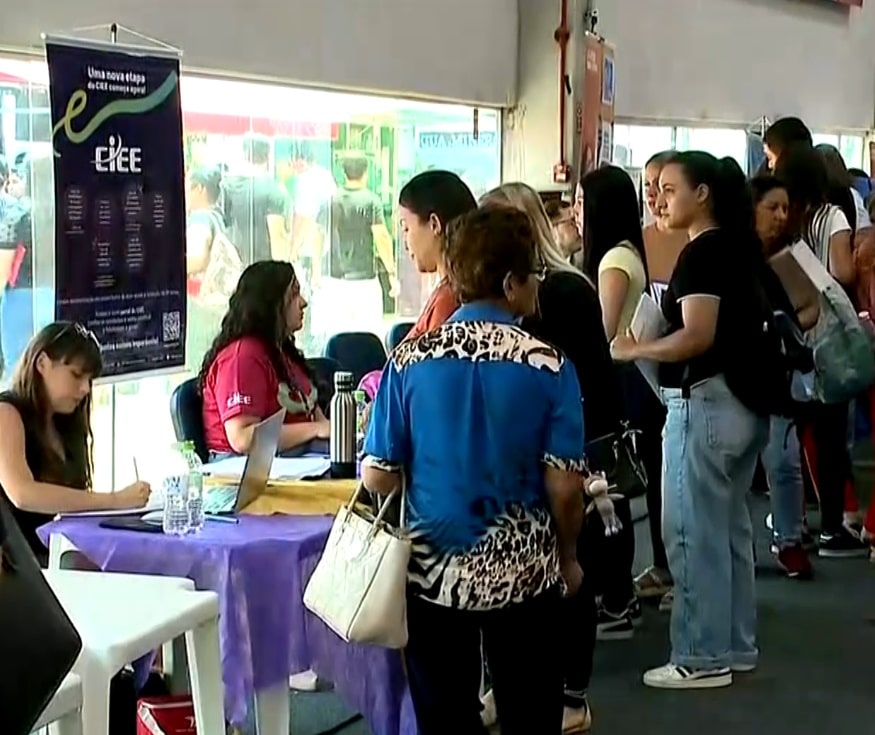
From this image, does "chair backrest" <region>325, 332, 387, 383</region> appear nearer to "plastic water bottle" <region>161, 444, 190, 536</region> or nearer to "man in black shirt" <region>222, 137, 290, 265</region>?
"man in black shirt" <region>222, 137, 290, 265</region>

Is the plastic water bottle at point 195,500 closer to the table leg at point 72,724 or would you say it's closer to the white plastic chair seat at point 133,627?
the white plastic chair seat at point 133,627

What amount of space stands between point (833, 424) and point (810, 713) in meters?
2.05

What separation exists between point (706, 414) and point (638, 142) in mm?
4362

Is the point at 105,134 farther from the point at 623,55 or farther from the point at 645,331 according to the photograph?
the point at 623,55

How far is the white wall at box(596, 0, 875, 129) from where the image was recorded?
25.2 feet

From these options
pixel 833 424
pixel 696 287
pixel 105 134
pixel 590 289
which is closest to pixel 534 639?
pixel 590 289

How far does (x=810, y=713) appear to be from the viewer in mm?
3973

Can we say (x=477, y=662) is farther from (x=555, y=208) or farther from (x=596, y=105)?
(x=596, y=105)

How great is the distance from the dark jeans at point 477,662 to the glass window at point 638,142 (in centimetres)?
523

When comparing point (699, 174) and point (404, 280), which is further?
point (404, 280)

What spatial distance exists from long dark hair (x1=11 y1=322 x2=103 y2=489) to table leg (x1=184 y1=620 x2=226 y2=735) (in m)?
0.78

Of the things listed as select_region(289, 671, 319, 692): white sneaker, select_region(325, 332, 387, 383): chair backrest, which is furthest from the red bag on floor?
select_region(325, 332, 387, 383): chair backrest

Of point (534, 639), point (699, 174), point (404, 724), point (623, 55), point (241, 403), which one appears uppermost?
point (623, 55)

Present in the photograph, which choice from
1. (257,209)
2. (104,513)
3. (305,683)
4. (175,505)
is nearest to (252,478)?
(175,505)
